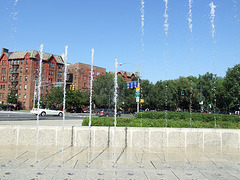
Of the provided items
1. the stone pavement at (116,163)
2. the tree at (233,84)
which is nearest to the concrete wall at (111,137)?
the stone pavement at (116,163)

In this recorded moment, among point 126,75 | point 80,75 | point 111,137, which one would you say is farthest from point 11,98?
point 111,137

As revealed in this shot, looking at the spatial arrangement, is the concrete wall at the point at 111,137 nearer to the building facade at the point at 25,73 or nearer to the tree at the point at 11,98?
the building facade at the point at 25,73

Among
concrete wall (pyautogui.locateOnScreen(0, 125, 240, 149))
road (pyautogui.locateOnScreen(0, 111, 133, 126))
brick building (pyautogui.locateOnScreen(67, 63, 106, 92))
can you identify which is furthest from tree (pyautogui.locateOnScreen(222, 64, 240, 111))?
concrete wall (pyautogui.locateOnScreen(0, 125, 240, 149))

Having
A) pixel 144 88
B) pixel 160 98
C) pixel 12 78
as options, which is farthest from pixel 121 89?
pixel 12 78

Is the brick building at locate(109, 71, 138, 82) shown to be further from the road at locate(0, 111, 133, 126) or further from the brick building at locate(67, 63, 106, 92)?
the road at locate(0, 111, 133, 126)

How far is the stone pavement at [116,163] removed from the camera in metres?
5.40

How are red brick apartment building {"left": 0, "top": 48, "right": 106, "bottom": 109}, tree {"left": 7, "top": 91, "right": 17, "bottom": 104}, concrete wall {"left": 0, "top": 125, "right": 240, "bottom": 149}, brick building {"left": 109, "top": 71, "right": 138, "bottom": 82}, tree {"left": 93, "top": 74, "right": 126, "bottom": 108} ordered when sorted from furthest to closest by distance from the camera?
brick building {"left": 109, "top": 71, "right": 138, "bottom": 82} < red brick apartment building {"left": 0, "top": 48, "right": 106, "bottom": 109} < tree {"left": 7, "top": 91, "right": 17, "bottom": 104} < tree {"left": 93, "top": 74, "right": 126, "bottom": 108} < concrete wall {"left": 0, "top": 125, "right": 240, "bottom": 149}

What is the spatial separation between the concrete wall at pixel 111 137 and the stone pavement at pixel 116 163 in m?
0.38

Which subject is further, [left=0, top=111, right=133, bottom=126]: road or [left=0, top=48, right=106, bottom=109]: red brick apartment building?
[left=0, top=48, right=106, bottom=109]: red brick apartment building

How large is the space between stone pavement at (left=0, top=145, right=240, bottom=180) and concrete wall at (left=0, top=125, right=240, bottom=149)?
379mm

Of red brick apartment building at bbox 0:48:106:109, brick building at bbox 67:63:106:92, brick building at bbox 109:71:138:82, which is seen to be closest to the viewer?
red brick apartment building at bbox 0:48:106:109

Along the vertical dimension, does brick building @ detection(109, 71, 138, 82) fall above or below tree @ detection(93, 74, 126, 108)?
above

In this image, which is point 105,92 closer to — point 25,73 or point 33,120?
point 25,73

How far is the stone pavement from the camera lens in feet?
17.7
